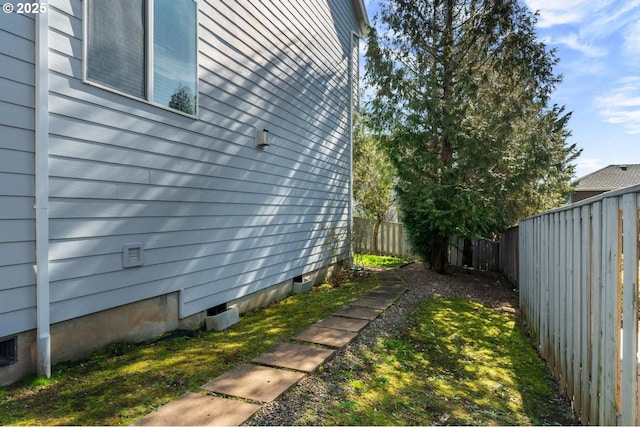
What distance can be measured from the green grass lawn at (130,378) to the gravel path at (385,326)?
2.37 ft

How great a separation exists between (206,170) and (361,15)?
8.10 meters

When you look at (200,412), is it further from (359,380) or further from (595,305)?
(595,305)

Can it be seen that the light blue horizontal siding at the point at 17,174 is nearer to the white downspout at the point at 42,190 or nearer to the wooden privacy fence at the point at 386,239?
the white downspout at the point at 42,190

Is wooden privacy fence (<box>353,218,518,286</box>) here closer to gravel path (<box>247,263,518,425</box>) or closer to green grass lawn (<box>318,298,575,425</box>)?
gravel path (<box>247,263,518,425</box>)

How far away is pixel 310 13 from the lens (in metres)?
7.48

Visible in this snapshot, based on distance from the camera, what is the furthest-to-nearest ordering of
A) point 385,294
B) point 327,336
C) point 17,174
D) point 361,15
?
point 361,15 → point 385,294 → point 327,336 → point 17,174

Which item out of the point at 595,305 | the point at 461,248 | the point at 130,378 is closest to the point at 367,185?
the point at 461,248

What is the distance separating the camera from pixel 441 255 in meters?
9.30

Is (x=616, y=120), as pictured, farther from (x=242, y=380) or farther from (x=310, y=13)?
(x=242, y=380)

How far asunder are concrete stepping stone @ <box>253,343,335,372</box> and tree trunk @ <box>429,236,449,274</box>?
6.20 meters

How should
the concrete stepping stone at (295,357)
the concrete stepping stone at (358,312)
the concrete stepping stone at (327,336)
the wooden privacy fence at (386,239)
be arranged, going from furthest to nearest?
the wooden privacy fence at (386,239)
the concrete stepping stone at (358,312)
the concrete stepping stone at (327,336)
the concrete stepping stone at (295,357)

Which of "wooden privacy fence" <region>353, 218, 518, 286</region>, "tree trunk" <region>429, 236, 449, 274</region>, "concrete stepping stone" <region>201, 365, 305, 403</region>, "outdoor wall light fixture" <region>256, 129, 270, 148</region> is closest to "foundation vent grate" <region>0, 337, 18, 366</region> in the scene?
"concrete stepping stone" <region>201, 365, 305, 403</region>

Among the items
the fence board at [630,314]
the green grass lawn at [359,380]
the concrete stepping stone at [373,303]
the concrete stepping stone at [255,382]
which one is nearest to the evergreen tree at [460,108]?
the concrete stepping stone at [373,303]

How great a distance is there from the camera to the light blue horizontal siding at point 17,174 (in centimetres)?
256
